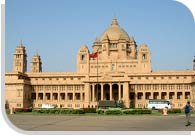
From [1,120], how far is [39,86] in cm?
7087

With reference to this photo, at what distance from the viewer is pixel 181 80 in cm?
8619

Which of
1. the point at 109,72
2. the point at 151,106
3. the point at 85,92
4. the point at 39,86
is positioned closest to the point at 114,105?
the point at 151,106

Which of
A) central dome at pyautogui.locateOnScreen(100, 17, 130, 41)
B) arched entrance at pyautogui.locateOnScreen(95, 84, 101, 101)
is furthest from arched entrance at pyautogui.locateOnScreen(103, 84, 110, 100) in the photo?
central dome at pyautogui.locateOnScreen(100, 17, 130, 41)

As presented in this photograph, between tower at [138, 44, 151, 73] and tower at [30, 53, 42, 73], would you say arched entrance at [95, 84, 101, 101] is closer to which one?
tower at [138, 44, 151, 73]

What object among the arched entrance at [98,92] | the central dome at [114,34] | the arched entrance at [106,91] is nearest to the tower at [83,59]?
the central dome at [114,34]

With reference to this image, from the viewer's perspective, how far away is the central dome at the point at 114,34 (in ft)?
327

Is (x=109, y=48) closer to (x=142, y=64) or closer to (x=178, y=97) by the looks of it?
(x=142, y=64)

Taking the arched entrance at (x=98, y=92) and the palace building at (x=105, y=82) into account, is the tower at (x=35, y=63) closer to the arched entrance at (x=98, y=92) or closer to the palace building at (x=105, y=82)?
the palace building at (x=105, y=82)

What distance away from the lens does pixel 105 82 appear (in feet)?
272

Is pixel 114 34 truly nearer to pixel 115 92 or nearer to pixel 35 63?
pixel 115 92

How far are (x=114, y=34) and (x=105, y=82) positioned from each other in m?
21.8

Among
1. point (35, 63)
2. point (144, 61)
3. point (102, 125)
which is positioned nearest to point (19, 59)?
point (35, 63)

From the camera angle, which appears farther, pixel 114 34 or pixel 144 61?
pixel 114 34

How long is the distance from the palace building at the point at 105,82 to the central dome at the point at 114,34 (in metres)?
0.46
